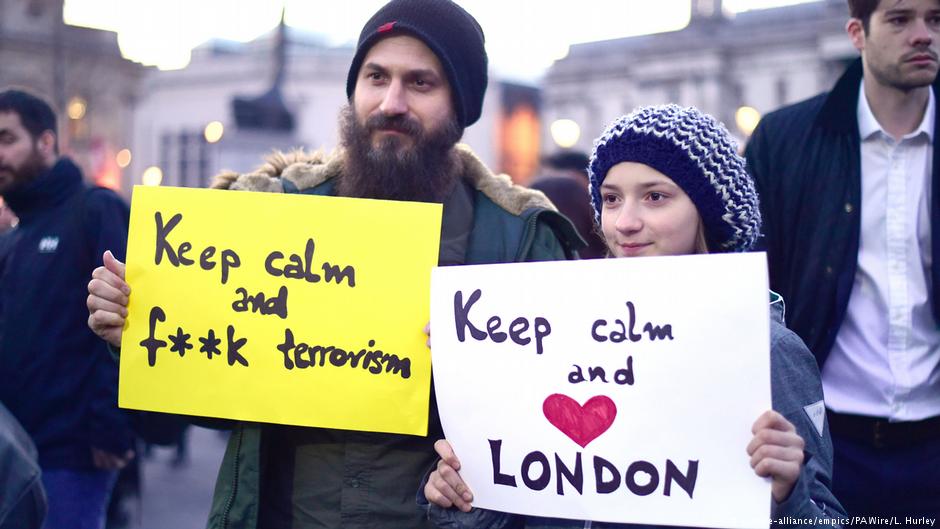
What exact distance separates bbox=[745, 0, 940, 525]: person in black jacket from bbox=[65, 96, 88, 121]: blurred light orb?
1819 inches

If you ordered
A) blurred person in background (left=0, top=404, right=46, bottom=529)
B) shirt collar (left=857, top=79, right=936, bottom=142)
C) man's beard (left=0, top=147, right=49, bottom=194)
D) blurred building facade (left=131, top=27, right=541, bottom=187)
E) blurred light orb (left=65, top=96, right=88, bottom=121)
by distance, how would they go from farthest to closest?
1. blurred building facade (left=131, top=27, right=541, bottom=187)
2. blurred light orb (left=65, top=96, right=88, bottom=121)
3. man's beard (left=0, top=147, right=49, bottom=194)
4. shirt collar (left=857, top=79, right=936, bottom=142)
5. blurred person in background (left=0, top=404, right=46, bottom=529)

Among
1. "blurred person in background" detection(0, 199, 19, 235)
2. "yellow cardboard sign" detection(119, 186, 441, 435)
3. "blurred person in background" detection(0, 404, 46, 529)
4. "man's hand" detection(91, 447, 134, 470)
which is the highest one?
"blurred person in background" detection(0, 199, 19, 235)

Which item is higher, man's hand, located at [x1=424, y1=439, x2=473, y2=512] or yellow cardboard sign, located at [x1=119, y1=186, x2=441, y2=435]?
yellow cardboard sign, located at [x1=119, y1=186, x2=441, y2=435]

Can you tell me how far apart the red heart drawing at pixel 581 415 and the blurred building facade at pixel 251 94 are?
54699 millimetres

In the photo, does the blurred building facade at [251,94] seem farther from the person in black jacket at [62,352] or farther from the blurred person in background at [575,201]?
the person in black jacket at [62,352]

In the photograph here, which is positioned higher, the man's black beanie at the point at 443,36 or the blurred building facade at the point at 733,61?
the blurred building facade at the point at 733,61

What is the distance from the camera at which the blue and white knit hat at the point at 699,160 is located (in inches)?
88.1

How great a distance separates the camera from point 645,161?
7.43ft

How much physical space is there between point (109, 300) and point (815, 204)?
2039mm

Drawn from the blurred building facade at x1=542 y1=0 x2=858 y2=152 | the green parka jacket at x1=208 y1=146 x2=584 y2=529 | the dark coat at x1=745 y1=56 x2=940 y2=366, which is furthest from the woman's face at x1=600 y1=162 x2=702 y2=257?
the blurred building facade at x1=542 y1=0 x2=858 y2=152

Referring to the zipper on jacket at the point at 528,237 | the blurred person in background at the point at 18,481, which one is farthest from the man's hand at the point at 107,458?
the zipper on jacket at the point at 528,237

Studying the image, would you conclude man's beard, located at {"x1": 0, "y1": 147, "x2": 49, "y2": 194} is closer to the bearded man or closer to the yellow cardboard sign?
the bearded man

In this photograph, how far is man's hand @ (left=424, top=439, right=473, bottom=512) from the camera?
2258mm

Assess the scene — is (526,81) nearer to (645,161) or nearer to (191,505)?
(191,505)
